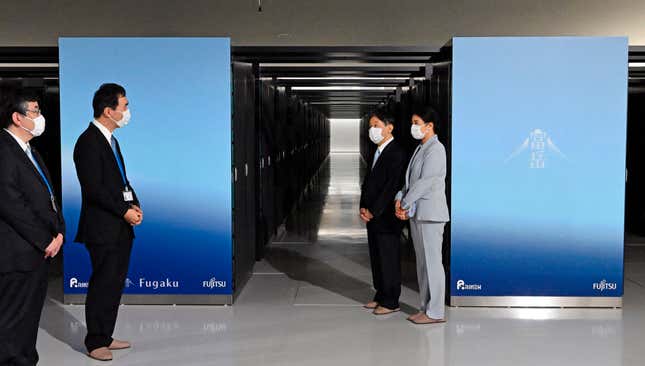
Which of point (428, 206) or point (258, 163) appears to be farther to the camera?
point (258, 163)

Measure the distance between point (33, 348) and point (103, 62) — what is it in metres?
3.11

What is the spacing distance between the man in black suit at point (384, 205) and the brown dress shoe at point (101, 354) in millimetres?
2376

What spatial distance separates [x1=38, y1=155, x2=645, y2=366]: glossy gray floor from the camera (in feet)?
17.1

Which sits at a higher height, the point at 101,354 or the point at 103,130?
the point at 103,130

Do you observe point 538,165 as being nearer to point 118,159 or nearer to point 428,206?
point 428,206

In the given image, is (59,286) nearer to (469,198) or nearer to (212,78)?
(212,78)

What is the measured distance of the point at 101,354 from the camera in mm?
5152

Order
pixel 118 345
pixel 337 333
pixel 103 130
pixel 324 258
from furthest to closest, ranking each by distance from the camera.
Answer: pixel 324 258
pixel 337 333
pixel 118 345
pixel 103 130

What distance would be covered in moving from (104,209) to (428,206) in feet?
8.27

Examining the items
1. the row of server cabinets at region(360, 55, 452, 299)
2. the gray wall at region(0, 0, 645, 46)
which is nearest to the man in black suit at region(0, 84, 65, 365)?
the row of server cabinets at region(360, 55, 452, 299)

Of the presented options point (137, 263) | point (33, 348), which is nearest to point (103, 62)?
point (137, 263)

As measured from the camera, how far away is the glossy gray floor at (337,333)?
5.23m

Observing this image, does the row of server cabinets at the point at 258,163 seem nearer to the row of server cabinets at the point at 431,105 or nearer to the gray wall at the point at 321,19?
the gray wall at the point at 321,19

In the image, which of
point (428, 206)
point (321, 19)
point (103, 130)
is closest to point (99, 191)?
point (103, 130)
